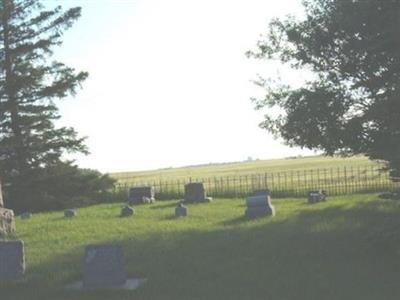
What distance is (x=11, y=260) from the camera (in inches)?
441

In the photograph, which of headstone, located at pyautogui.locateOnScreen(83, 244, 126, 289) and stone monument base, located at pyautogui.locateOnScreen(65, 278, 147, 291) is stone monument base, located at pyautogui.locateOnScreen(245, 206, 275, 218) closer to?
stone monument base, located at pyautogui.locateOnScreen(65, 278, 147, 291)

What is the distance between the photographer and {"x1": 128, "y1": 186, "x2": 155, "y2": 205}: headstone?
28.8m

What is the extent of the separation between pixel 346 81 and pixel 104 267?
6277 millimetres

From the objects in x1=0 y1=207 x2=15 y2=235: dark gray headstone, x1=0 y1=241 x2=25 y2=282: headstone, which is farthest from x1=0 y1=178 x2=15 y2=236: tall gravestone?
x1=0 y1=241 x2=25 y2=282: headstone

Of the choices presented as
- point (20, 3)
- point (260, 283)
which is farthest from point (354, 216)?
point (20, 3)

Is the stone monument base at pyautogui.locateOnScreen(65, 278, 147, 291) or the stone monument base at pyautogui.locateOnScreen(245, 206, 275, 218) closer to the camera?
the stone monument base at pyautogui.locateOnScreen(65, 278, 147, 291)

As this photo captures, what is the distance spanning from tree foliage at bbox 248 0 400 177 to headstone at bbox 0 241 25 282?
5.94 metres

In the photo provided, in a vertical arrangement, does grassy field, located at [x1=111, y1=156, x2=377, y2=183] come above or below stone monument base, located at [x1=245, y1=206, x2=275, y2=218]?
above

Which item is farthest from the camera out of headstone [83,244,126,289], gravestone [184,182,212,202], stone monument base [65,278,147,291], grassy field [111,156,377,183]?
grassy field [111,156,377,183]

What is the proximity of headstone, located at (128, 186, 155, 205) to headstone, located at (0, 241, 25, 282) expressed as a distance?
17476 millimetres

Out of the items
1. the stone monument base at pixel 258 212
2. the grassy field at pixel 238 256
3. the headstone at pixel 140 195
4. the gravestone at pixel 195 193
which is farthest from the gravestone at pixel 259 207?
the headstone at pixel 140 195

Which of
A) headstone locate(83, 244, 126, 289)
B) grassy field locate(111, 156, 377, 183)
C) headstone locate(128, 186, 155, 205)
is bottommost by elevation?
headstone locate(83, 244, 126, 289)

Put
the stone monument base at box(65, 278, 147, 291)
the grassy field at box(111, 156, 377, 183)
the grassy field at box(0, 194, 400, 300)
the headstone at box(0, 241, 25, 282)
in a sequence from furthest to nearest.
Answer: the grassy field at box(111, 156, 377, 183) → the headstone at box(0, 241, 25, 282) → the stone monument base at box(65, 278, 147, 291) → the grassy field at box(0, 194, 400, 300)

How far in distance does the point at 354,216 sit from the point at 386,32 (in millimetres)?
6894
